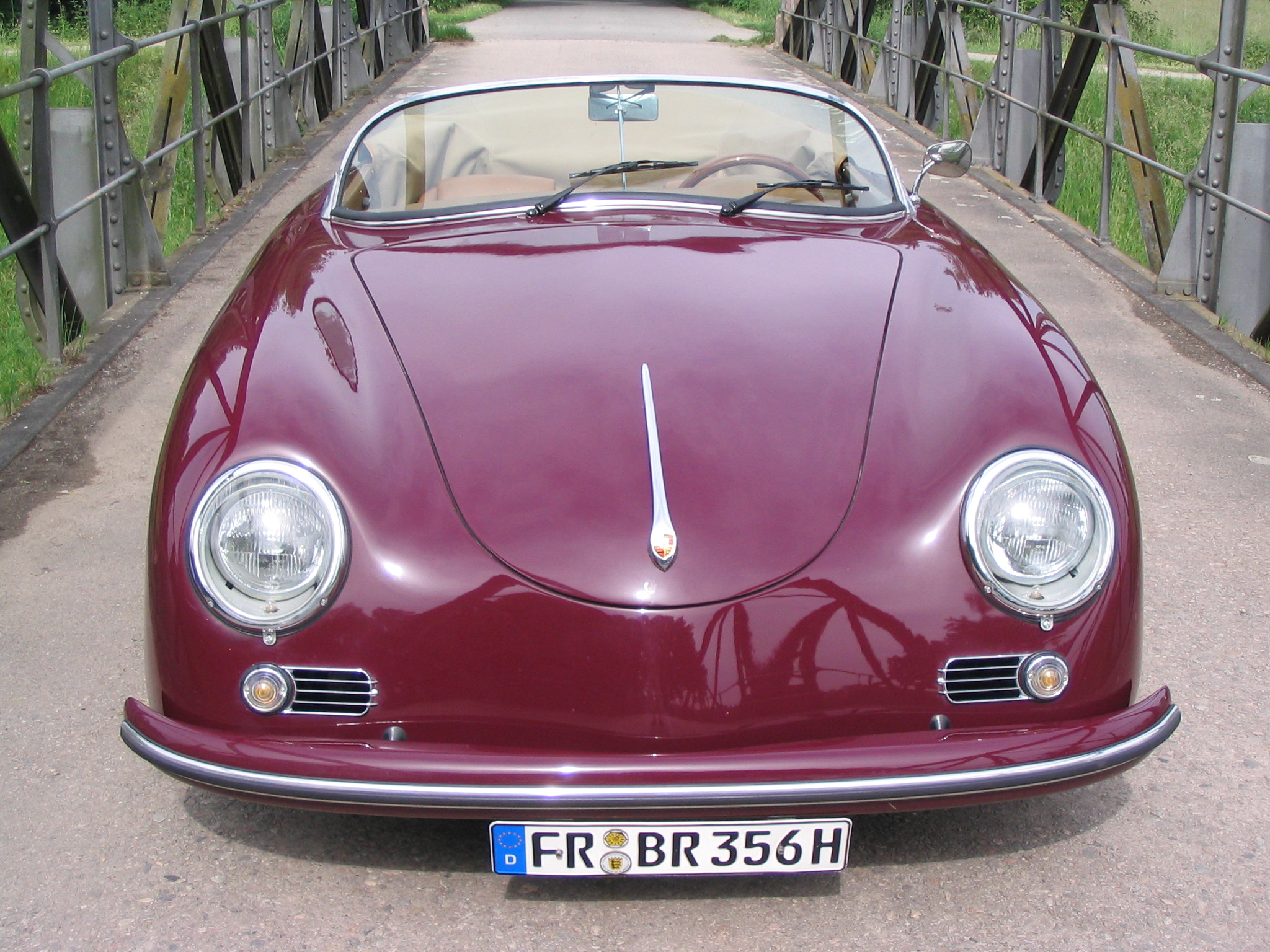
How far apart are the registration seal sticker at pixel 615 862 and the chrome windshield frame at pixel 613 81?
1704 millimetres

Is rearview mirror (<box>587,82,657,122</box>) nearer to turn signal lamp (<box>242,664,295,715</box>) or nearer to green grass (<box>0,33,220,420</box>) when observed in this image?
turn signal lamp (<box>242,664,295,715</box>)

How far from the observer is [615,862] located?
216cm

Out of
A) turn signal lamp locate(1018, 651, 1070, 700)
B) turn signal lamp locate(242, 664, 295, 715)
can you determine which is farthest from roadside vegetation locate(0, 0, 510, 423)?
A: turn signal lamp locate(1018, 651, 1070, 700)

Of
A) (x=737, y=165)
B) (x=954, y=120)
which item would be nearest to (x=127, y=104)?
(x=954, y=120)

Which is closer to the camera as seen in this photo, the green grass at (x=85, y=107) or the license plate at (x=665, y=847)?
the license plate at (x=665, y=847)

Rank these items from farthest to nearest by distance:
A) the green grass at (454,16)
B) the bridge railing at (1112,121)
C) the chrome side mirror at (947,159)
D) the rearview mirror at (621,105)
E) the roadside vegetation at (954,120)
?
the green grass at (454,16) → the roadside vegetation at (954,120) → the bridge railing at (1112,121) → the chrome side mirror at (947,159) → the rearview mirror at (621,105)

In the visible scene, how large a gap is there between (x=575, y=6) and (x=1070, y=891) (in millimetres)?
28700

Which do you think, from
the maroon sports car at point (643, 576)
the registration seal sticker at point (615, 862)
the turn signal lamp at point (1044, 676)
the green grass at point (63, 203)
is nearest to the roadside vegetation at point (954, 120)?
the green grass at point (63, 203)

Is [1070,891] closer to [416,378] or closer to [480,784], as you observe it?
[480,784]

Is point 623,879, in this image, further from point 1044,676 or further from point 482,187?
point 482,187

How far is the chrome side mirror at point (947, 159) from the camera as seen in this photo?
3.80 metres

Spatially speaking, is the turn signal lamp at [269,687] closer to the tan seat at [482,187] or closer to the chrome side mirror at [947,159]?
the tan seat at [482,187]

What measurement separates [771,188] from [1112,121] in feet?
15.8

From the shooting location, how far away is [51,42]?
5.60 m
